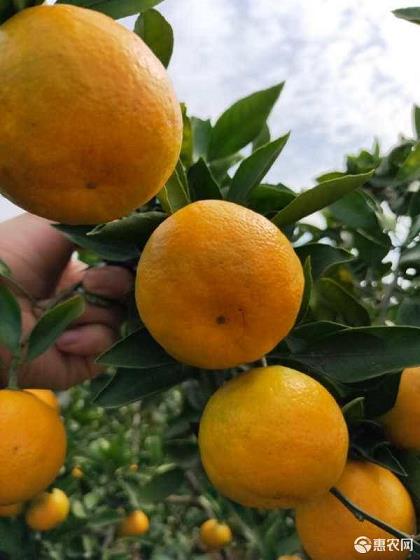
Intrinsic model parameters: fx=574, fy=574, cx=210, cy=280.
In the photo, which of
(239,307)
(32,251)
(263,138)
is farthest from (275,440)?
(32,251)

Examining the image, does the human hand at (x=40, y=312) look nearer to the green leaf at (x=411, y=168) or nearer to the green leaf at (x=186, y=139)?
the green leaf at (x=186, y=139)

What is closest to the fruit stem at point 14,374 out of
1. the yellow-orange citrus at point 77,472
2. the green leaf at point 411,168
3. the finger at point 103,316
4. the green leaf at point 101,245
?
the finger at point 103,316

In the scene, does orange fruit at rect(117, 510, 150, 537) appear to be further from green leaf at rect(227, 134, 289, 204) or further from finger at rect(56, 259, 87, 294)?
green leaf at rect(227, 134, 289, 204)

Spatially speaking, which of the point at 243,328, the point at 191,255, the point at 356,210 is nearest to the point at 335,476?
the point at 243,328

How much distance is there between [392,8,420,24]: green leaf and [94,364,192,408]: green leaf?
0.77m

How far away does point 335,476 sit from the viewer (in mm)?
807

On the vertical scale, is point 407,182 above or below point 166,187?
below

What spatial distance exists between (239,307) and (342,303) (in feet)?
1.23

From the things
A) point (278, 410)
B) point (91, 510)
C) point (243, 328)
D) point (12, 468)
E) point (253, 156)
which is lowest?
point (91, 510)

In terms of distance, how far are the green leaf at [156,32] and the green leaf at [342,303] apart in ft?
1.55

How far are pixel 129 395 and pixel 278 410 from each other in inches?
11.1

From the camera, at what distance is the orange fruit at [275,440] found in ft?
2.49

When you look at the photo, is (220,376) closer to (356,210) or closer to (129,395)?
(129,395)

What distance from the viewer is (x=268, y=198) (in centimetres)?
99
